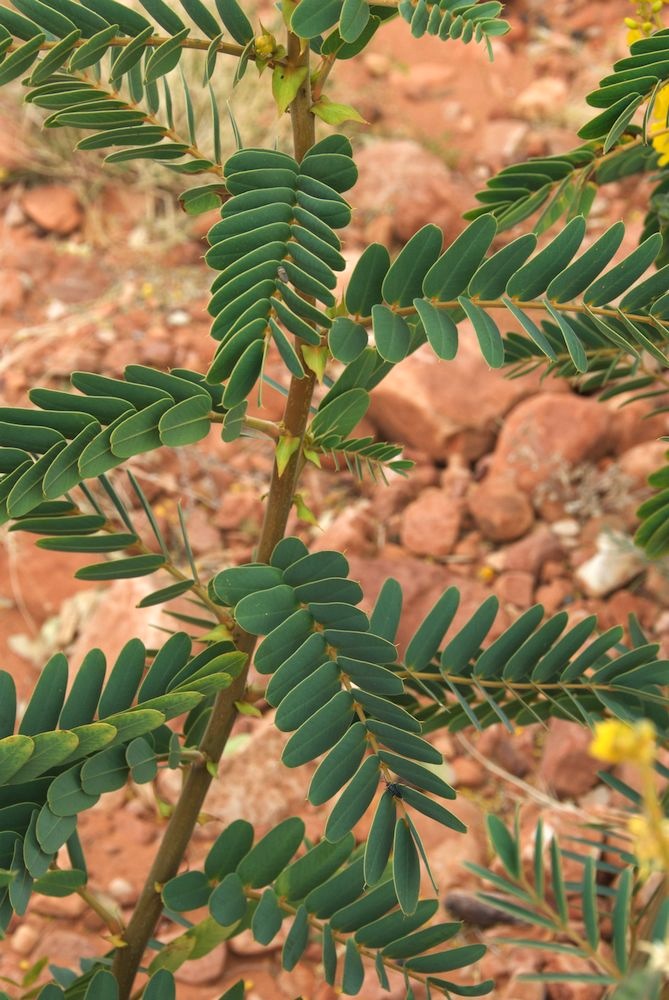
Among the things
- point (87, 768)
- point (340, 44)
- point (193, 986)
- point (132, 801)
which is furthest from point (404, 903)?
point (132, 801)

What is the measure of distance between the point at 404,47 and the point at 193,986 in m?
3.62

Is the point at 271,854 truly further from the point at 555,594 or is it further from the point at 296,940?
the point at 555,594

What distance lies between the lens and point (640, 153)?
1047mm

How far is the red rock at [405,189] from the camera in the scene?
9.66ft

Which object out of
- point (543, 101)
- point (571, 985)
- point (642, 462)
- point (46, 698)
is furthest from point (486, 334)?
point (543, 101)

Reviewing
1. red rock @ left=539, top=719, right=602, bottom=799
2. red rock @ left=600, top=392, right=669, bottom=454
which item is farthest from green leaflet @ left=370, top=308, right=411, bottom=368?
red rock @ left=600, top=392, right=669, bottom=454

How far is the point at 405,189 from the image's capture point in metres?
3.00

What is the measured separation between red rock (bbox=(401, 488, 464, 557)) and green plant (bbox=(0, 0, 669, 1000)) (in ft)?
4.25

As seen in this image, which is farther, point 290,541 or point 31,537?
point 31,537

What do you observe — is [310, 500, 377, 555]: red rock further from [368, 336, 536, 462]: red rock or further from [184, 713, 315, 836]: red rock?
[184, 713, 315, 836]: red rock

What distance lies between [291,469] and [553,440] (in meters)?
1.50

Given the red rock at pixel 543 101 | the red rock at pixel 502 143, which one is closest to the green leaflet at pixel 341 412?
the red rock at pixel 502 143

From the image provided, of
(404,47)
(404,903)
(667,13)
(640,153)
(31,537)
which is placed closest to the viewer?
(404,903)

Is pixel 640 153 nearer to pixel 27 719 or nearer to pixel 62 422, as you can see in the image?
pixel 62 422
